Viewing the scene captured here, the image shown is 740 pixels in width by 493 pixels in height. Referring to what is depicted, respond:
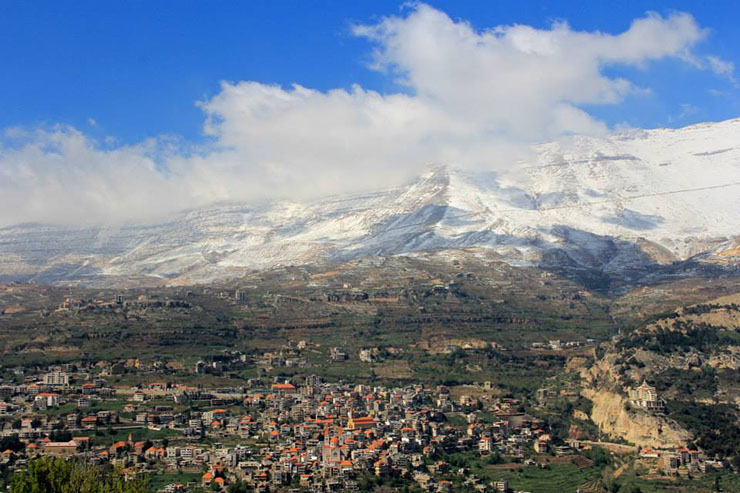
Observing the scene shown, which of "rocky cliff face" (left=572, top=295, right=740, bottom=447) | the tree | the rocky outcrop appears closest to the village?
the rocky outcrop

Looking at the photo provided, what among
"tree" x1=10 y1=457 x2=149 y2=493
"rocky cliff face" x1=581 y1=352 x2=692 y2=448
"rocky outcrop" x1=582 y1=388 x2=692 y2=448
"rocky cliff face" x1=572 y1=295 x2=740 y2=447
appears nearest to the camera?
"tree" x1=10 y1=457 x2=149 y2=493

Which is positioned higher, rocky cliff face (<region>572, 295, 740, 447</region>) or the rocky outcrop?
rocky cliff face (<region>572, 295, 740, 447</region>)

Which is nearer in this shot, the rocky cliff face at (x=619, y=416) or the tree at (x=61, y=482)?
the tree at (x=61, y=482)

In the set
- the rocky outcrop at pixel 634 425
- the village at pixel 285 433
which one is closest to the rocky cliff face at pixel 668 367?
the rocky outcrop at pixel 634 425

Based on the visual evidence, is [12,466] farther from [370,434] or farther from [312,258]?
[312,258]

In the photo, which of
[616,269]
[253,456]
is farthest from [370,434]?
[616,269]

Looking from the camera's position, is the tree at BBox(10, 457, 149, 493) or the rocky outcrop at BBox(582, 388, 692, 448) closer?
the tree at BBox(10, 457, 149, 493)

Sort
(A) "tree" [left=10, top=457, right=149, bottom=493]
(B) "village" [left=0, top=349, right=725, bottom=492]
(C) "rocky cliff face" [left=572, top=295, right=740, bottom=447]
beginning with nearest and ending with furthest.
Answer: (A) "tree" [left=10, top=457, right=149, bottom=493] → (B) "village" [left=0, top=349, right=725, bottom=492] → (C) "rocky cliff face" [left=572, top=295, right=740, bottom=447]

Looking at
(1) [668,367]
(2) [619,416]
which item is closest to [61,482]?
(2) [619,416]

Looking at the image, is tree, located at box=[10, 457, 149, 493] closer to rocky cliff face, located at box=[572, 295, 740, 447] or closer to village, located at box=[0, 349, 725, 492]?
village, located at box=[0, 349, 725, 492]

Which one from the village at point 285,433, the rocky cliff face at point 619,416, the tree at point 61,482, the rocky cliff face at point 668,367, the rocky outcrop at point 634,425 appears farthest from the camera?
the rocky cliff face at point 668,367

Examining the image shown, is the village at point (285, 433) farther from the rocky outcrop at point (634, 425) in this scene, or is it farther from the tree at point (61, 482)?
the tree at point (61, 482)

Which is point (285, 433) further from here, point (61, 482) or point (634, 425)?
point (61, 482)
